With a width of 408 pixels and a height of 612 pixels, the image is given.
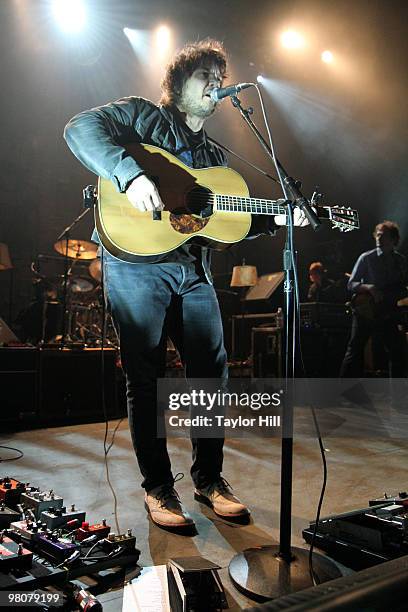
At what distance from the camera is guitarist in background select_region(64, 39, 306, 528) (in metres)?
1.82

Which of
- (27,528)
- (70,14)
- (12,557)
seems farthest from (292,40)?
(12,557)

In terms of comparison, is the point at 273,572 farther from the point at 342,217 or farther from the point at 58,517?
the point at 342,217

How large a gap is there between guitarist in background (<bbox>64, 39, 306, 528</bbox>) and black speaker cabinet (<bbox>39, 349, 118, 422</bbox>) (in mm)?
2186

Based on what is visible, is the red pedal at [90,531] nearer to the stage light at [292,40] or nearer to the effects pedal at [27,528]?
the effects pedal at [27,528]

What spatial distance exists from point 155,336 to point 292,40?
5782mm

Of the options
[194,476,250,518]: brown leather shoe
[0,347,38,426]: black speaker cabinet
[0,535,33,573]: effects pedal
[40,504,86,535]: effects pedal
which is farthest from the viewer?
[0,347,38,426]: black speaker cabinet

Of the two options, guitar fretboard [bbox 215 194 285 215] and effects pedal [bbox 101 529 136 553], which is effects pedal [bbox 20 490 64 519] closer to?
effects pedal [bbox 101 529 136 553]

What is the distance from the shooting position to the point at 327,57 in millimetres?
6336

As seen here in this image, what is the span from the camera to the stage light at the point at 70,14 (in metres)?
5.66

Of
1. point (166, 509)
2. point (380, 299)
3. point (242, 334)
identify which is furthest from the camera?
point (242, 334)

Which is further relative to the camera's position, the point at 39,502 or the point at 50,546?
the point at 39,502

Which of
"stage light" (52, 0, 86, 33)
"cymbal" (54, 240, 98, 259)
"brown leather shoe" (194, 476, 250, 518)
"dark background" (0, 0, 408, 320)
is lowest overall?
"brown leather shoe" (194, 476, 250, 518)

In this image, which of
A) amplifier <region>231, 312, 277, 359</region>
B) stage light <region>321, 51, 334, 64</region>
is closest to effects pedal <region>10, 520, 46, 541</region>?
amplifier <region>231, 312, 277, 359</region>

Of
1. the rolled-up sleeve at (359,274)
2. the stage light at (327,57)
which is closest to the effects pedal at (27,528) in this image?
the rolled-up sleeve at (359,274)
